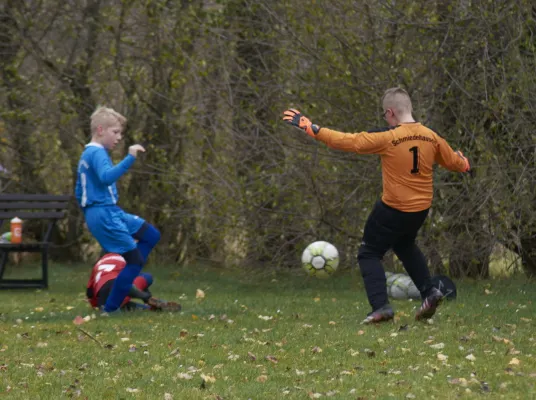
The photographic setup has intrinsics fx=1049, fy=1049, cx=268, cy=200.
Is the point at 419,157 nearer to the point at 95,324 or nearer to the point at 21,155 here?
the point at 95,324

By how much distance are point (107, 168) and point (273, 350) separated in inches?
109

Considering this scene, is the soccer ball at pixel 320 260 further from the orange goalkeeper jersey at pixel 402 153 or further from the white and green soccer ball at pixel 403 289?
the orange goalkeeper jersey at pixel 402 153

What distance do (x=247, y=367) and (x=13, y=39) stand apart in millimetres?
10214

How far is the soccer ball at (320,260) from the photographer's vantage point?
37.3 feet

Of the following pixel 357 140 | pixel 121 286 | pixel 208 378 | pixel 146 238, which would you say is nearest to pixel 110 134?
pixel 146 238

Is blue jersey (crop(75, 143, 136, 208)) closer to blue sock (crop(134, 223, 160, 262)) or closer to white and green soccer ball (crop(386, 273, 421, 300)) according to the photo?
blue sock (crop(134, 223, 160, 262))

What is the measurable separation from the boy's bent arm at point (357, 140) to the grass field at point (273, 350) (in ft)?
4.64

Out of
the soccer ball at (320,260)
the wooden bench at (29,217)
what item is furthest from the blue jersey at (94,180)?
the wooden bench at (29,217)

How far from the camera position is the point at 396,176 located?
8250 millimetres

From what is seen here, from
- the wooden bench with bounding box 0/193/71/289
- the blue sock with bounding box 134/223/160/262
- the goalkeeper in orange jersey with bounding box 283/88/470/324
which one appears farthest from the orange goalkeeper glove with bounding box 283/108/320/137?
the wooden bench with bounding box 0/193/71/289

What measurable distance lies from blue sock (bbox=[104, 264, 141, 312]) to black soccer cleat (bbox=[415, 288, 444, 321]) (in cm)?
261

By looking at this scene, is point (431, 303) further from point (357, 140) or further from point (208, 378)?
point (208, 378)

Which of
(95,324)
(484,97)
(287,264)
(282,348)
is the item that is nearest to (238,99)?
(287,264)

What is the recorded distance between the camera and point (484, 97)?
11.5 m
